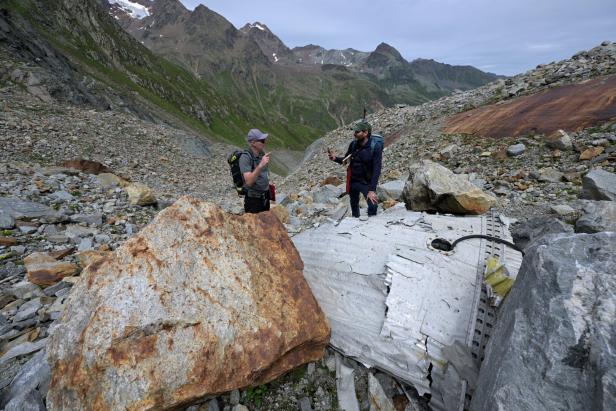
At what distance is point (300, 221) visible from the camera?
9148 millimetres

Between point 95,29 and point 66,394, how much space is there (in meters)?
112

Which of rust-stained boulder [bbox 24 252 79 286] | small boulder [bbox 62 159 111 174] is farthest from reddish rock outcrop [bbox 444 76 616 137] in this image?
small boulder [bbox 62 159 111 174]

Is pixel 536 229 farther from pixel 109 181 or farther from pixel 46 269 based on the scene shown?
pixel 109 181

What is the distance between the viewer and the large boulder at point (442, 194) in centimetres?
588

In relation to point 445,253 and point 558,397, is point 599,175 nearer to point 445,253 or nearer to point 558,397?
point 445,253

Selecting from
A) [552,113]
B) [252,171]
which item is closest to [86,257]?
[252,171]

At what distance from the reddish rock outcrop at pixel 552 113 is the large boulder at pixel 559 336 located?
428 inches

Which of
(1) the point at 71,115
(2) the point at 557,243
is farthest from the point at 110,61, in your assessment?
(2) the point at 557,243

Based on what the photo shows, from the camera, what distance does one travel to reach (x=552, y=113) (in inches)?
470

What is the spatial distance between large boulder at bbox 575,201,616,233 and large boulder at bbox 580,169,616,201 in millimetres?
1146

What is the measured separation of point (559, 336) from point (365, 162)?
191 inches

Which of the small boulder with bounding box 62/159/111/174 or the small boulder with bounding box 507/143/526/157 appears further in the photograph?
the small boulder with bounding box 62/159/111/174

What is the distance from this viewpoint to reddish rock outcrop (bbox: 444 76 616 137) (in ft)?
35.2

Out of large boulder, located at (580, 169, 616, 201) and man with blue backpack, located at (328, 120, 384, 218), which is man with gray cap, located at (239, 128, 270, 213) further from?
large boulder, located at (580, 169, 616, 201)
